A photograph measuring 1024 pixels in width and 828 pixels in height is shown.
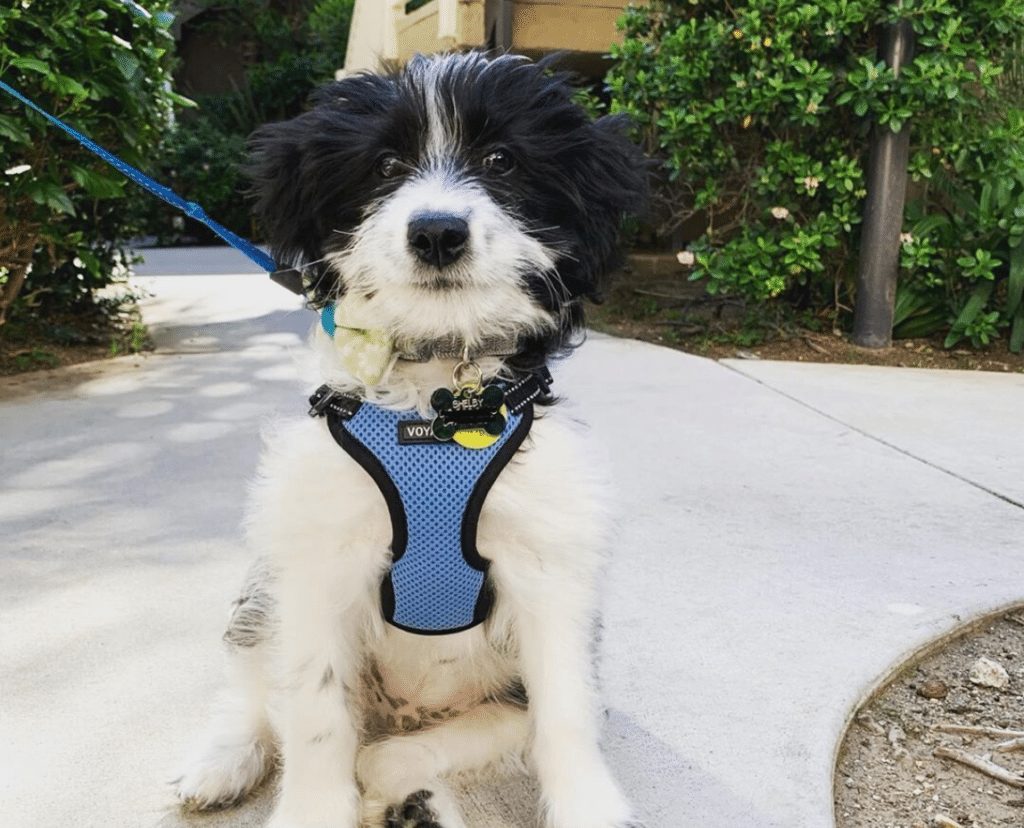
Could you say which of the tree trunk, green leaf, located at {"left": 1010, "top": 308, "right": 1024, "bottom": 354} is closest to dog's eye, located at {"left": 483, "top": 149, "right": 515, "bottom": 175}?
the tree trunk

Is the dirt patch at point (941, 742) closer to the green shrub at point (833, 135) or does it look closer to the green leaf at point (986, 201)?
the green shrub at point (833, 135)

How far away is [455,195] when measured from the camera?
72.1 inches

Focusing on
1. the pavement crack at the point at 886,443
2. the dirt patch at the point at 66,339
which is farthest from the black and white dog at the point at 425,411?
the dirt patch at the point at 66,339

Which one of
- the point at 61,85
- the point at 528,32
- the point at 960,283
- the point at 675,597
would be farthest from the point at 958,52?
the point at 61,85

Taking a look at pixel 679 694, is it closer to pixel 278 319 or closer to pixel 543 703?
pixel 543 703

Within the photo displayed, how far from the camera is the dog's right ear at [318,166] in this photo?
1.94m

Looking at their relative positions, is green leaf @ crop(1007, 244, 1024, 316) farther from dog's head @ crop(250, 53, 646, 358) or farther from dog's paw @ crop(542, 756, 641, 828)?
dog's paw @ crop(542, 756, 641, 828)

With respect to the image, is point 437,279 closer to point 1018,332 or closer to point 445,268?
point 445,268

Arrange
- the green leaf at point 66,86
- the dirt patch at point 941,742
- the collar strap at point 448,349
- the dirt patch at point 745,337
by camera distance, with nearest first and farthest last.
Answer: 1. the collar strap at point 448,349
2. the dirt patch at point 941,742
3. the green leaf at point 66,86
4. the dirt patch at point 745,337

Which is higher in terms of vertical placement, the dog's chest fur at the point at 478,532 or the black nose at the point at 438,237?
the black nose at the point at 438,237

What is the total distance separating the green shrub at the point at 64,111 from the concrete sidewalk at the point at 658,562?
2.58 ft

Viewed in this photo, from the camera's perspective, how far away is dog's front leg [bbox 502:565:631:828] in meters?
1.93

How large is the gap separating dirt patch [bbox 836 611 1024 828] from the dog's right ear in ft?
5.26

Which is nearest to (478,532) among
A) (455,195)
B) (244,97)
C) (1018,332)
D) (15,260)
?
(455,195)
